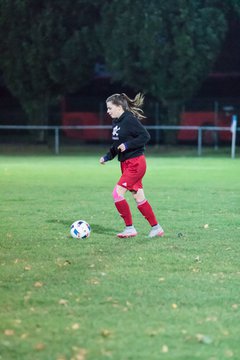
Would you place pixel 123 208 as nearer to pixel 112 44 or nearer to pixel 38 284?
pixel 38 284

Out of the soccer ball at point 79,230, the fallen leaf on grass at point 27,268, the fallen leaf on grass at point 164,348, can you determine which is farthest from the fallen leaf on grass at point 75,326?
the soccer ball at point 79,230

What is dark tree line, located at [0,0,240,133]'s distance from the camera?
3344 cm

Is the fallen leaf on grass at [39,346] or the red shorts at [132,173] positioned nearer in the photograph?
the fallen leaf on grass at [39,346]

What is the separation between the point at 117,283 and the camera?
6.62 meters

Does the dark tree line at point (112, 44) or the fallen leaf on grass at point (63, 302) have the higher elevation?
the dark tree line at point (112, 44)

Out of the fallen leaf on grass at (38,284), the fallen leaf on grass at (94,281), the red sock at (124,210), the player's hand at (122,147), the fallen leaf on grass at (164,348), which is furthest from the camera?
the red sock at (124,210)

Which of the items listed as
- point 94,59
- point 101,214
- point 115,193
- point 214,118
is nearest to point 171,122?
point 214,118

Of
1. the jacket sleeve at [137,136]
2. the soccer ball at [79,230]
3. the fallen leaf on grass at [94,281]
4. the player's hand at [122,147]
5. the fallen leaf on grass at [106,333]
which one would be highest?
the jacket sleeve at [137,136]

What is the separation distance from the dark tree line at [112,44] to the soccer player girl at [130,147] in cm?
2447

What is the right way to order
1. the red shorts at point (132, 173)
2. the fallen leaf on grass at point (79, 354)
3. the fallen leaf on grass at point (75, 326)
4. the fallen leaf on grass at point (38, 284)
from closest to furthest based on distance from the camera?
the fallen leaf on grass at point (79, 354)
the fallen leaf on grass at point (75, 326)
the fallen leaf on grass at point (38, 284)
the red shorts at point (132, 173)

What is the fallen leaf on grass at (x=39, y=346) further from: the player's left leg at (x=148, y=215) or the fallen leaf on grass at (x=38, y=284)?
the player's left leg at (x=148, y=215)

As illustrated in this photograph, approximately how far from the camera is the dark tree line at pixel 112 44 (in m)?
33.4

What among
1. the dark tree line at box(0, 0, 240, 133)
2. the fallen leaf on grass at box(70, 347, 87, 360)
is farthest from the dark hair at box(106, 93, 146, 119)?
the dark tree line at box(0, 0, 240, 133)

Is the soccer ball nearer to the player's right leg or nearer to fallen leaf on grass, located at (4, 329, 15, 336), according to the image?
the player's right leg
